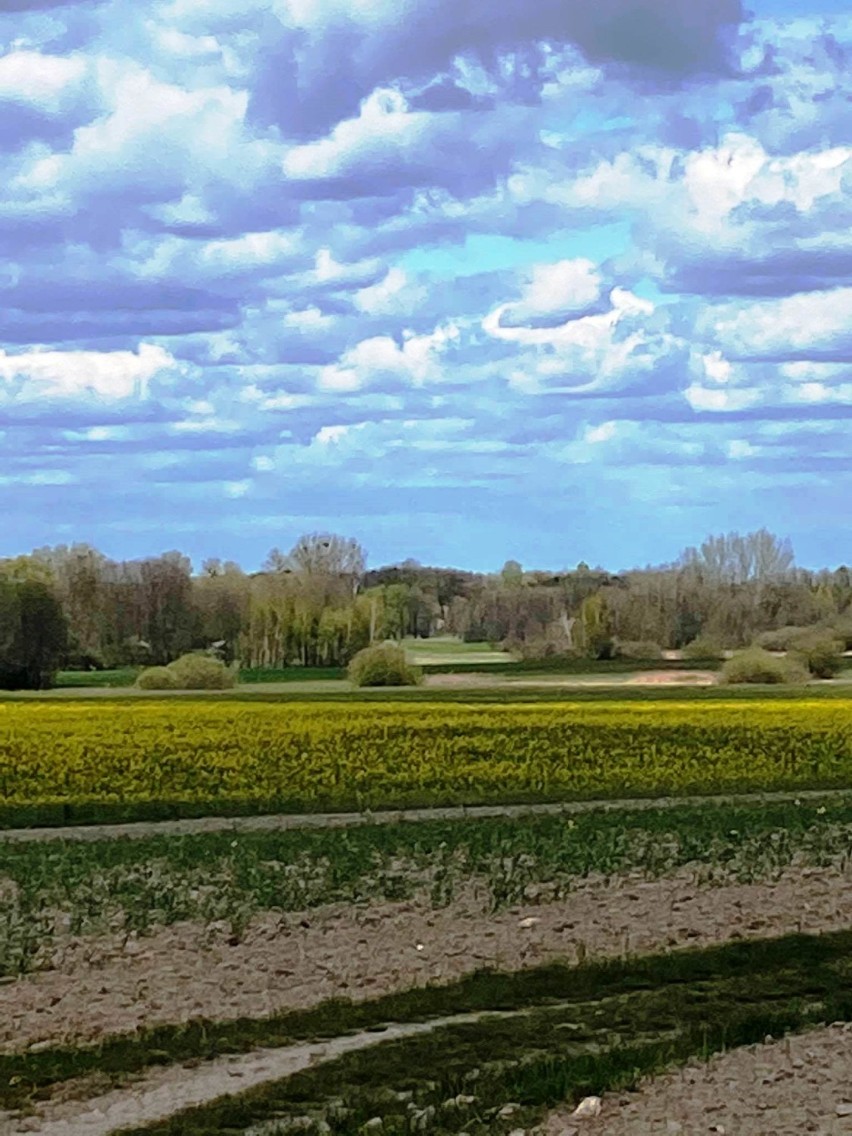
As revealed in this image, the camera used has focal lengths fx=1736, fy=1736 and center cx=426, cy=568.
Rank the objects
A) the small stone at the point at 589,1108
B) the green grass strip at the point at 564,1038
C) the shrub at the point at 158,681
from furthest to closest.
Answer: the shrub at the point at 158,681 < the green grass strip at the point at 564,1038 < the small stone at the point at 589,1108

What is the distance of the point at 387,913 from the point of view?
15078 millimetres

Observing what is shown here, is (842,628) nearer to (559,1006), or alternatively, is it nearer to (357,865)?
(357,865)

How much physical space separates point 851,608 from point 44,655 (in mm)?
58755

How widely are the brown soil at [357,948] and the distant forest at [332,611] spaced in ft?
187

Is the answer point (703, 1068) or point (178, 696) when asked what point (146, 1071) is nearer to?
point (703, 1068)

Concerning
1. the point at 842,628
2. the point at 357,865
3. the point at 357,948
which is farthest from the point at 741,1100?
the point at 842,628

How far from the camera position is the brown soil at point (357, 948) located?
39.1ft

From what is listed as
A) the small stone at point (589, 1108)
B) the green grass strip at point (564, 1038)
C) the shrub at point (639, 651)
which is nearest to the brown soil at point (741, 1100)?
the small stone at point (589, 1108)

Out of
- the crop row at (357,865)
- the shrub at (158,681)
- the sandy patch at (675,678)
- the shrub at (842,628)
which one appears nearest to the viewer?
the crop row at (357,865)

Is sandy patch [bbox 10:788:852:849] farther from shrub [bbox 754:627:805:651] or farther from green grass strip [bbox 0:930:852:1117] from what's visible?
shrub [bbox 754:627:805:651]

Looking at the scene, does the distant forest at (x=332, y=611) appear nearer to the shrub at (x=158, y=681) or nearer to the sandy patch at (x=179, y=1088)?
the shrub at (x=158, y=681)

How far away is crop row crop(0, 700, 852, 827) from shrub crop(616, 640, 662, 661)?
152ft

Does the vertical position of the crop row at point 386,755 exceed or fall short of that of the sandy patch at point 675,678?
it falls short

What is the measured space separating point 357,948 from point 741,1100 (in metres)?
5.53
